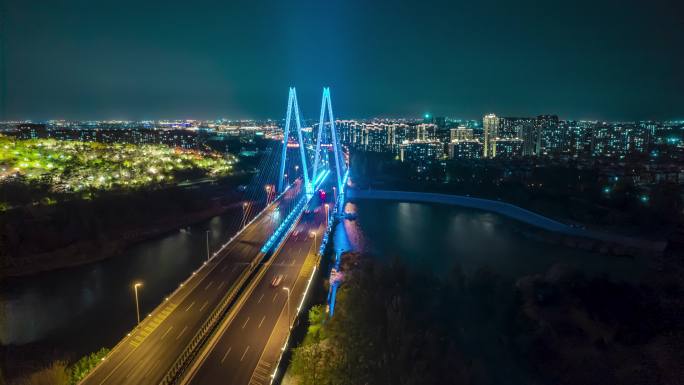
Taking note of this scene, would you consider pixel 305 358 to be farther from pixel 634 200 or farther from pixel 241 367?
pixel 634 200

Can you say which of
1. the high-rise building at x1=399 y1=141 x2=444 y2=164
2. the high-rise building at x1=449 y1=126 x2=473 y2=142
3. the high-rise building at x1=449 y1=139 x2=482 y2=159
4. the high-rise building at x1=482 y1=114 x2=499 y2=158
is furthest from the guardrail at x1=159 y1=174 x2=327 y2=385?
the high-rise building at x1=449 y1=126 x2=473 y2=142

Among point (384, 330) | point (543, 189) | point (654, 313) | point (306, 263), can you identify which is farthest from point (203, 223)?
point (543, 189)

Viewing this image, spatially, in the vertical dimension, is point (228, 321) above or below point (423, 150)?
below

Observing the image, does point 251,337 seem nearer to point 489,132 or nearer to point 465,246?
point 465,246

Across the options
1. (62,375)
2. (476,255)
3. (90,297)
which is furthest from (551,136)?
(62,375)

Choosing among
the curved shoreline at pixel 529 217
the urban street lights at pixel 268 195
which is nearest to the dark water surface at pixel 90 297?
the urban street lights at pixel 268 195

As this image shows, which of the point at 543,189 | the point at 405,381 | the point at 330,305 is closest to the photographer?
the point at 405,381
